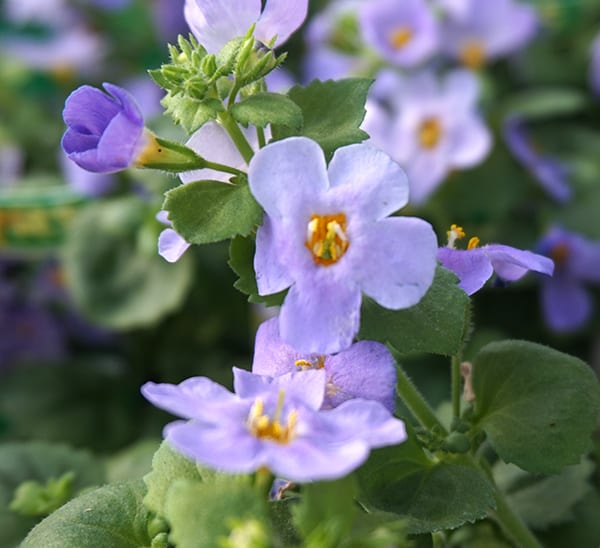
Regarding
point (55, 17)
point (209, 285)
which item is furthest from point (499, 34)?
point (55, 17)

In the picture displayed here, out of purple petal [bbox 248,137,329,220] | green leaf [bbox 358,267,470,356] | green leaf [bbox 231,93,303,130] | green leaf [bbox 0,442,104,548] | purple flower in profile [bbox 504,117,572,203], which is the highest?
green leaf [bbox 231,93,303,130]

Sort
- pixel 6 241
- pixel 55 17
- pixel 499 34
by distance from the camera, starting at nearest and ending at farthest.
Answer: pixel 6 241, pixel 499 34, pixel 55 17

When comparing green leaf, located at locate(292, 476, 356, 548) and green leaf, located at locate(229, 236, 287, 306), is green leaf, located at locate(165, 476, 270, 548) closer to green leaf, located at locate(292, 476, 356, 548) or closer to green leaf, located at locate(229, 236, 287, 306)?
green leaf, located at locate(292, 476, 356, 548)

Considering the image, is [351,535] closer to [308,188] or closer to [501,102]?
[308,188]

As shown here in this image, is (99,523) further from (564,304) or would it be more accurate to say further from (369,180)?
(564,304)

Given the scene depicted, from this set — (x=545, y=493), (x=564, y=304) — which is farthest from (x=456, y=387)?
(x=564, y=304)

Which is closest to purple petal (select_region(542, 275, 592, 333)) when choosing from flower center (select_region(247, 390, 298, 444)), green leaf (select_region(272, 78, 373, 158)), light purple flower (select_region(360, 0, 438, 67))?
light purple flower (select_region(360, 0, 438, 67))
